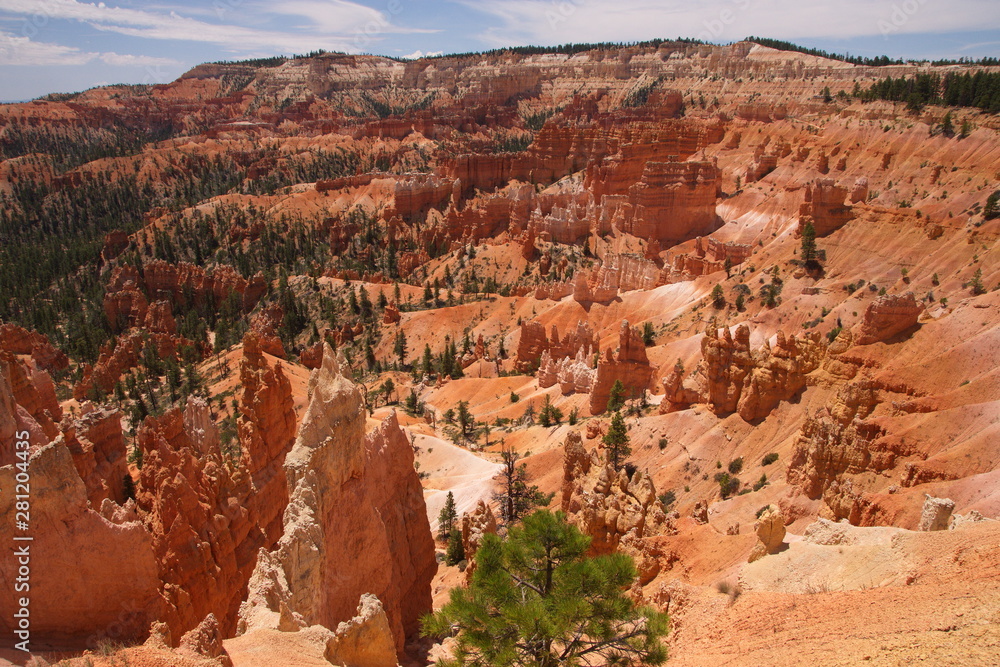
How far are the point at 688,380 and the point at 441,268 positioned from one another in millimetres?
62612

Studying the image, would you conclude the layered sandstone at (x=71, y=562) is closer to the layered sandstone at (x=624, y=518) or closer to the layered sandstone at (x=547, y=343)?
the layered sandstone at (x=624, y=518)

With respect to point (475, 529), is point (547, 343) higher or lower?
lower

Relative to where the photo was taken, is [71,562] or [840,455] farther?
[840,455]

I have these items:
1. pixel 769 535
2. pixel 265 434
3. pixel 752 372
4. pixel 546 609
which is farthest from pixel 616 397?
pixel 546 609

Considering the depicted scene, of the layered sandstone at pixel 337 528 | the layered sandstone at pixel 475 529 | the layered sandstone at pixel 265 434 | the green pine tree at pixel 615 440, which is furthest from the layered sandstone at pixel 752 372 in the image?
the layered sandstone at pixel 265 434

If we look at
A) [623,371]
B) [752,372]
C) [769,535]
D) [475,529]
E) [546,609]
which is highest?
[546,609]

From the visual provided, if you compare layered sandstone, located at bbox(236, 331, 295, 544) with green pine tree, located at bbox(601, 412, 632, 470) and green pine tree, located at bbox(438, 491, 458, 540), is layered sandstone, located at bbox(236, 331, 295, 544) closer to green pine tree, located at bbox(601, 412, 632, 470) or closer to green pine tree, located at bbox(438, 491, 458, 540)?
green pine tree, located at bbox(438, 491, 458, 540)

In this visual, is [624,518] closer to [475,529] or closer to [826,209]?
[475,529]

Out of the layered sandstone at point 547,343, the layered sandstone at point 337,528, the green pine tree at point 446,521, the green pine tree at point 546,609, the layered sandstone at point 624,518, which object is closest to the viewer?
the green pine tree at point 546,609

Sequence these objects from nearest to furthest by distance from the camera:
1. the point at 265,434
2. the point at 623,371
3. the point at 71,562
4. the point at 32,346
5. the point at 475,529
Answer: the point at 71,562
the point at 475,529
the point at 265,434
the point at 623,371
the point at 32,346

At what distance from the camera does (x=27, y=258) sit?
107 metres

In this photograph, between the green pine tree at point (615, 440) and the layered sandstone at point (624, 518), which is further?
the green pine tree at point (615, 440)

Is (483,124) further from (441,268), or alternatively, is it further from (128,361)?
(128,361)

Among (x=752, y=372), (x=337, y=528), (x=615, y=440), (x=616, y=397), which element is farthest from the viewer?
(x=616, y=397)
